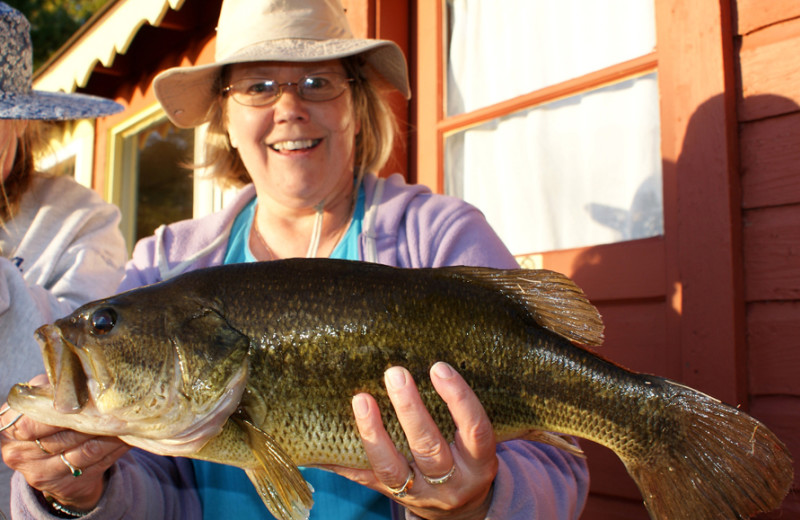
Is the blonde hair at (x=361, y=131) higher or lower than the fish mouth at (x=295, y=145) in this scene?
higher

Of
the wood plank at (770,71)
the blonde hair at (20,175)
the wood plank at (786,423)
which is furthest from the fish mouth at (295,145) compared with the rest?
the wood plank at (786,423)

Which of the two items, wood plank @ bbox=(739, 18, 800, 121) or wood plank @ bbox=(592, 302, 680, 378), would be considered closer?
wood plank @ bbox=(739, 18, 800, 121)

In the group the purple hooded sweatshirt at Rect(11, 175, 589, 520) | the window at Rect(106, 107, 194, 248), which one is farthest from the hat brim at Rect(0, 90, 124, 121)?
the window at Rect(106, 107, 194, 248)

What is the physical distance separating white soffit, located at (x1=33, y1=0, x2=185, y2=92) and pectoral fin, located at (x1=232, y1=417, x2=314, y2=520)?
3757mm

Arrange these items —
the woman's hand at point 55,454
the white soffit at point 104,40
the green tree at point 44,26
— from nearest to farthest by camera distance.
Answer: the woman's hand at point 55,454 → the white soffit at point 104,40 → the green tree at point 44,26

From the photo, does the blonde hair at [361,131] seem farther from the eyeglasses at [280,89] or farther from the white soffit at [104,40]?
the white soffit at [104,40]

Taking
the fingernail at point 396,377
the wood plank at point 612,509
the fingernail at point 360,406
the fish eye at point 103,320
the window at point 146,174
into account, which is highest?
the window at point 146,174

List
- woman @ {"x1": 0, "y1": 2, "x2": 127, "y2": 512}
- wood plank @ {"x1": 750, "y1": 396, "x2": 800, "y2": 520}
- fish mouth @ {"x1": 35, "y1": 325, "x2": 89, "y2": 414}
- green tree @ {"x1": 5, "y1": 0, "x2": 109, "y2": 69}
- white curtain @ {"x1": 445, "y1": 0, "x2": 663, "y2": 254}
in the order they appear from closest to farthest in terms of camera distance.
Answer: fish mouth @ {"x1": 35, "y1": 325, "x2": 89, "y2": 414}, wood plank @ {"x1": 750, "y1": 396, "x2": 800, "y2": 520}, woman @ {"x1": 0, "y1": 2, "x2": 127, "y2": 512}, white curtain @ {"x1": 445, "y1": 0, "x2": 663, "y2": 254}, green tree @ {"x1": 5, "y1": 0, "x2": 109, "y2": 69}

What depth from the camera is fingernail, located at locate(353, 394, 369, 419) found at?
1.48m

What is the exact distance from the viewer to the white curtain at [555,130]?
2.71m

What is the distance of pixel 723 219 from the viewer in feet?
7.20

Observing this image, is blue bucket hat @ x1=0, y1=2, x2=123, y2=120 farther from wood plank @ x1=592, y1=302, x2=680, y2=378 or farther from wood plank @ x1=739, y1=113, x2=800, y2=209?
wood plank @ x1=739, y1=113, x2=800, y2=209

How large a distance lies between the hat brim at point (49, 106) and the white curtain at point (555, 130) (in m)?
1.67

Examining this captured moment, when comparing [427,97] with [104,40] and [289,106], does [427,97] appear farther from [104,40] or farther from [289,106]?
[104,40]
